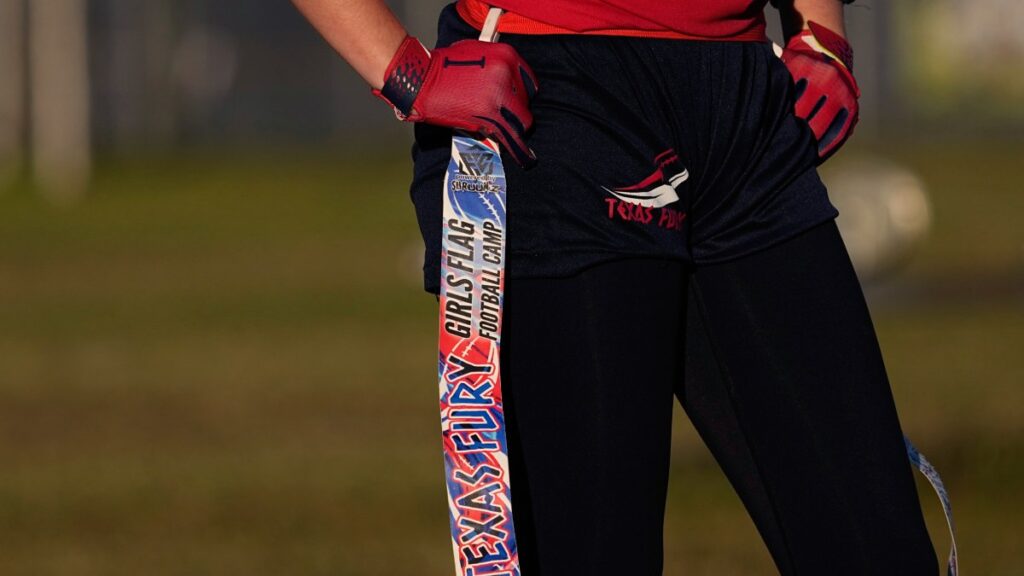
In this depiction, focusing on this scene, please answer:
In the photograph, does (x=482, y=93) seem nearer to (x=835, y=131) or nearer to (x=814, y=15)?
(x=835, y=131)

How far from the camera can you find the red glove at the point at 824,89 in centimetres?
328

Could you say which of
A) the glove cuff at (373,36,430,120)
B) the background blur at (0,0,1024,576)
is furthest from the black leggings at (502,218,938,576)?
the background blur at (0,0,1024,576)

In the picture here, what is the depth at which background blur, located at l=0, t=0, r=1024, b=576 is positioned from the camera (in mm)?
7371

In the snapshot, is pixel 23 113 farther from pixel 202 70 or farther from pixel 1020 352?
pixel 1020 352

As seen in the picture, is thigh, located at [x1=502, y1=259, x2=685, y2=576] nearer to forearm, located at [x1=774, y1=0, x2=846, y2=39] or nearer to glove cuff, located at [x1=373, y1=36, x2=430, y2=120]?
glove cuff, located at [x1=373, y1=36, x2=430, y2=120]

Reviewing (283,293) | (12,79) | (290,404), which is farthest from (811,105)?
(12,79)

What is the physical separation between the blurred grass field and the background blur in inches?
1.0

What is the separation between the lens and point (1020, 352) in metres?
11.4

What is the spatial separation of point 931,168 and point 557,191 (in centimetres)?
2286

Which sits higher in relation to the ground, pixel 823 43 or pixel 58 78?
pixel 58 78

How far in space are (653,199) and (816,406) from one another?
394 mm

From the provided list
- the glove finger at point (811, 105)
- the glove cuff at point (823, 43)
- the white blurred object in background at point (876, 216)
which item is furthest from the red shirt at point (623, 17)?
the white blurred object in background at point (876, 216)

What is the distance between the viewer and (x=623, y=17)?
300cm

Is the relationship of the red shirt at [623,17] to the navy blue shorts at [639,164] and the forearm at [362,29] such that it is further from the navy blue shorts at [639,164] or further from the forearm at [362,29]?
the forearm at [362,29]
